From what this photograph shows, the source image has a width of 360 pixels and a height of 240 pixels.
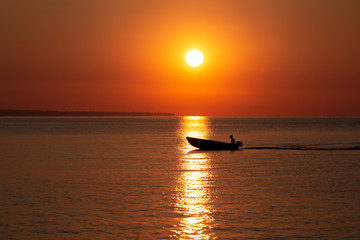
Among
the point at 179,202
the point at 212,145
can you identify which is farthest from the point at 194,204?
the point at 212,145

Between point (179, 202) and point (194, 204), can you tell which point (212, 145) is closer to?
point (179, 202)

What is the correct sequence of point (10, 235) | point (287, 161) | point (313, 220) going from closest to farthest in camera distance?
point (10, 235), point (313, 220), point (287, 161)

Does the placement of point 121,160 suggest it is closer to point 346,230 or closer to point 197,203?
point 197,203

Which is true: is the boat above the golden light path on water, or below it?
above

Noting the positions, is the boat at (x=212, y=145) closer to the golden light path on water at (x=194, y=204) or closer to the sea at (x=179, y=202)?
the sea at (x=179, y=202)

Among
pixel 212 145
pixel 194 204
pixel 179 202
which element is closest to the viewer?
pixel 194 204

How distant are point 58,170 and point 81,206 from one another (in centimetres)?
1696

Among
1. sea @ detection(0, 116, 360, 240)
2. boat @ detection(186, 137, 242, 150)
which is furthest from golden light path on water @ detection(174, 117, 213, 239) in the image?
boat @ detection(186, 137, 242, 150)

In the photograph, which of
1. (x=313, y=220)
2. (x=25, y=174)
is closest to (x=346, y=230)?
(x=313, y=220)

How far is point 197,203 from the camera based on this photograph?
24656 mm

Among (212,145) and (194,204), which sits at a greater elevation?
(212,145)

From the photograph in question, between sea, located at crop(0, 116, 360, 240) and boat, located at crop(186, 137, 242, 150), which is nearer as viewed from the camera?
sea, located at crop(0, 116, 360, 240)

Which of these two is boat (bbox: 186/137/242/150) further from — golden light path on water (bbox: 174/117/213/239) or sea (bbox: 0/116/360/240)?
golden light path on water (bbox: 174/117/213/239)

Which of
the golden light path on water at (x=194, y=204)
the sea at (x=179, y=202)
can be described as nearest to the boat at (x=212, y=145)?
the sea at (x=179, y=202)
